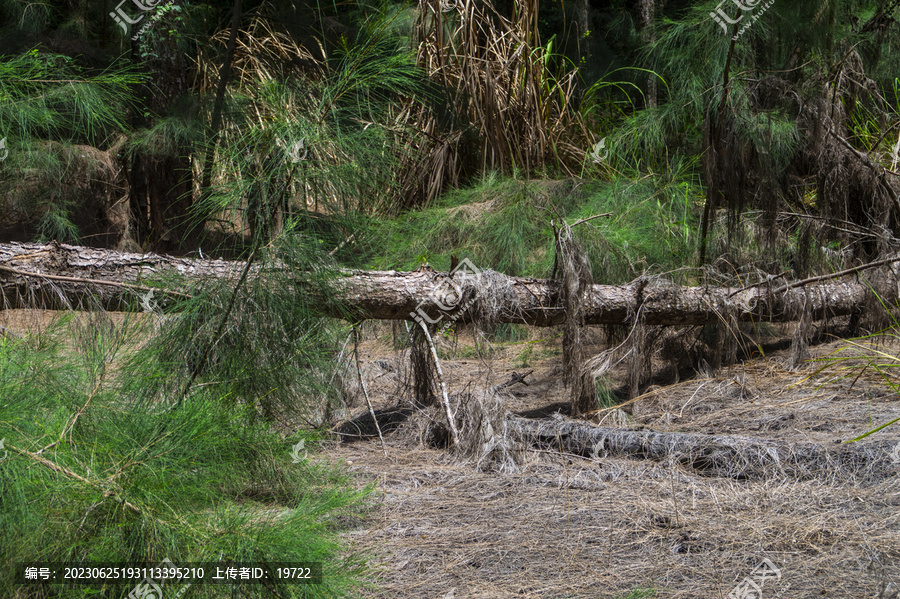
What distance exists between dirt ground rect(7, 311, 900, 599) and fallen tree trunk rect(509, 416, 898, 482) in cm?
6

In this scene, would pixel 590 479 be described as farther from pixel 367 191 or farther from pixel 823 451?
pixel 367 191

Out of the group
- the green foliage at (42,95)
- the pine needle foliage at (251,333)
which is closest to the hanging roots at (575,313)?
the pine needle foliage at (251,333)

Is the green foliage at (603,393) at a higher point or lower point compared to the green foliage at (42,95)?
lower

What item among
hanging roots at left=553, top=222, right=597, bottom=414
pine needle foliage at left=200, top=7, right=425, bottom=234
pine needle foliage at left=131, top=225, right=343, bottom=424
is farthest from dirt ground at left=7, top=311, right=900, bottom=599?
pine needle foliage at left=200, top=7, right=425, bottom=234

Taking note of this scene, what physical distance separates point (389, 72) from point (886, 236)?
317 cm

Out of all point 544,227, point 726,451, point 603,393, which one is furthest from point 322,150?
point 544,227

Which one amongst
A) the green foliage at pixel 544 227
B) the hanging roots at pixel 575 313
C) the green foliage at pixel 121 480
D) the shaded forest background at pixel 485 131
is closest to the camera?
the green foliage at pixel 121 480

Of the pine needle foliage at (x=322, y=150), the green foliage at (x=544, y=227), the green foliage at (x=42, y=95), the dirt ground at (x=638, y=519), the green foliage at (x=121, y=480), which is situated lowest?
the dirt ground at (x=638, y=519)

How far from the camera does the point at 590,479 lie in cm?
262

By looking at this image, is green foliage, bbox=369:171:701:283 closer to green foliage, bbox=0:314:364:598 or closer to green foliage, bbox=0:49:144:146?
green foliage, bbox=0:49:144:146

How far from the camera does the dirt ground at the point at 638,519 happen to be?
1812 mm

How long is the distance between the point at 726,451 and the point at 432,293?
141 cm

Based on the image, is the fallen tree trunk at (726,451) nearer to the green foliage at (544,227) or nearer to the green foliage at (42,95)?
the green foliage at (544,227)

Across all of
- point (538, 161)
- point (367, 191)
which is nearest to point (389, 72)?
point (367, 191)
